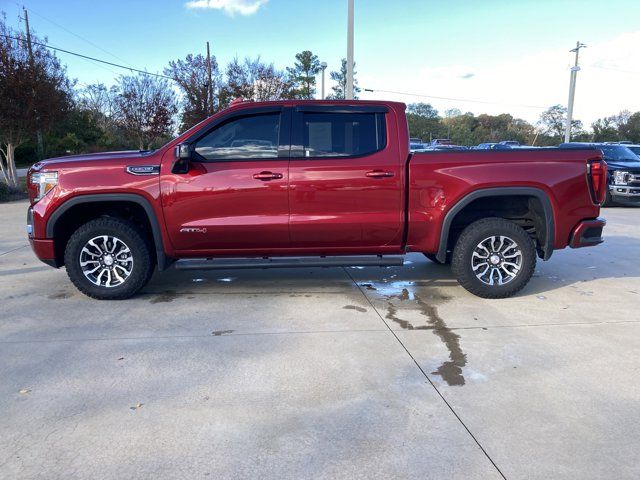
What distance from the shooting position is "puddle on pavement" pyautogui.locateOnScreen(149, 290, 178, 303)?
5.30 m

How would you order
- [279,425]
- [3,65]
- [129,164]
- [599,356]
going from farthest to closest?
1. [3,65]
2. [129,164]
3. [599,356]
4. [279,425]

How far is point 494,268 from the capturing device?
532 centimetres

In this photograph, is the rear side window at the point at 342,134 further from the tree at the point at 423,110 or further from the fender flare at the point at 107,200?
the tree at the point at 423,110

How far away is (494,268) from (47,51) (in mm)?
17552

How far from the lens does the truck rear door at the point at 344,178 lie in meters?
5.05

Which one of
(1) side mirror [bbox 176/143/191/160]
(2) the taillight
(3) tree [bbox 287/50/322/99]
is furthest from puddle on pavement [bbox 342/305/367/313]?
(3) tree [bbox 287/50/322/99]

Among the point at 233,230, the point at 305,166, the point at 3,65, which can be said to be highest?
the point at 3,65

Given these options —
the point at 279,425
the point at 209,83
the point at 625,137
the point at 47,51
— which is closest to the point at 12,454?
the point at 279,425

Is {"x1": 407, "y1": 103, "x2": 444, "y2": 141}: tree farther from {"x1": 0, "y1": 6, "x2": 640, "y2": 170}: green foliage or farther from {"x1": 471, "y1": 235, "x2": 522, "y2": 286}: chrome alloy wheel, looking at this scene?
{"x1": 471, "y1": 235, "x2": 522, "y2": 286}: chrome alloy wheel

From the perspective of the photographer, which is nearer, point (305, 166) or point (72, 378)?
point (72, 378)

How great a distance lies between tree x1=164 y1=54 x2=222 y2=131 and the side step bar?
22980 millimetres

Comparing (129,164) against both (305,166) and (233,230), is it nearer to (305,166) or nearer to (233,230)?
(233,230)

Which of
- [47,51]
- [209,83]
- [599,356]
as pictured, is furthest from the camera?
[209,83]

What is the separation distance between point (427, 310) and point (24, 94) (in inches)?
587
